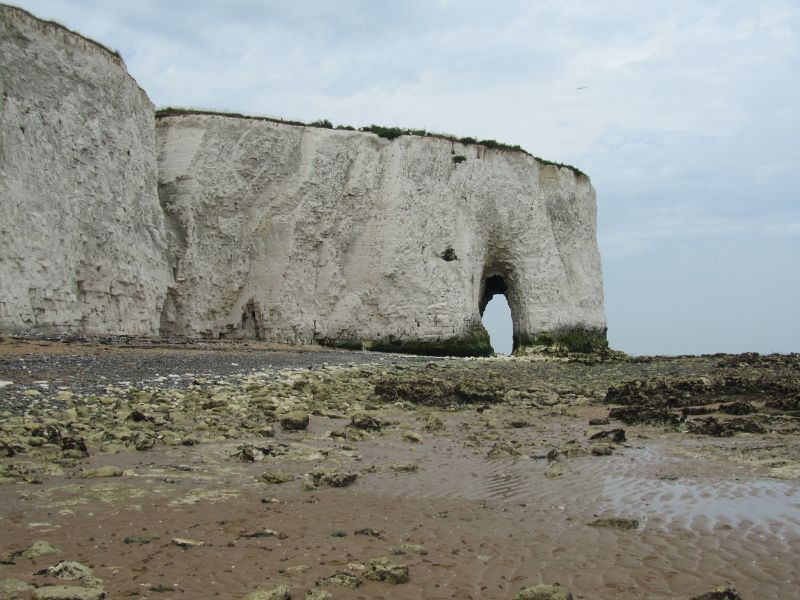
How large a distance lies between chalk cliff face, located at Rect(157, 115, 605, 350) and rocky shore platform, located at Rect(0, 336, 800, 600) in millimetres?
17240

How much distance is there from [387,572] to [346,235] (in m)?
28.0

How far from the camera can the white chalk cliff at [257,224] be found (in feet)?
65.9

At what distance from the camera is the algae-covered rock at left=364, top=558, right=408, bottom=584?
383 cm

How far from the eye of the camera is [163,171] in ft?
94.0

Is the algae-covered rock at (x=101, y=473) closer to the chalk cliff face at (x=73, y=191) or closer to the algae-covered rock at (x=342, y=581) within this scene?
the algae-covered rock at (x=342, y=581)

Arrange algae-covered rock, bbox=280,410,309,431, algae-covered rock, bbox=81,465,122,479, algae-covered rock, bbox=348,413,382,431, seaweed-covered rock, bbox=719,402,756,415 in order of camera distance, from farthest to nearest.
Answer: seaweed-covered rock, bbox=719,402,756,415, algae-covered rock, bbox=348,413,382,431, algae-covered rock, bbox=280,410,309,431, algae-covered rock, bbox=81,465,122,479

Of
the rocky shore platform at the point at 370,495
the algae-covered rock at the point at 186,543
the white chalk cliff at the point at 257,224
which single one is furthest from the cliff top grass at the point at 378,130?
the algae-covered rock at the point at 186,543

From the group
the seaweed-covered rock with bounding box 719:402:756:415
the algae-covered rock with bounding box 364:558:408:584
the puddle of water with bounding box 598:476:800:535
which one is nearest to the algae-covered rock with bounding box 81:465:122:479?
the algae-covered rock with bounding box 364:558:408:584

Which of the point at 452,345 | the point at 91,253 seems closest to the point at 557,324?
the point at 452,345

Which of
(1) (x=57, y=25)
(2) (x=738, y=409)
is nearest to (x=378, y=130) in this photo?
(1) (x=57, y=25)

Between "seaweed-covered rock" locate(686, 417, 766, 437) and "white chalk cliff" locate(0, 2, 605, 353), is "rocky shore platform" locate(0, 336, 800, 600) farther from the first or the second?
"white chalk cliff" locate(0, 2, 605, 353)

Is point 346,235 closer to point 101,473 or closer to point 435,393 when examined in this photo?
point 435,393

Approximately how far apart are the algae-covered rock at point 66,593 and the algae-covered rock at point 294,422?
209 inches

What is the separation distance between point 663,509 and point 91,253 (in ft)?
67.2
